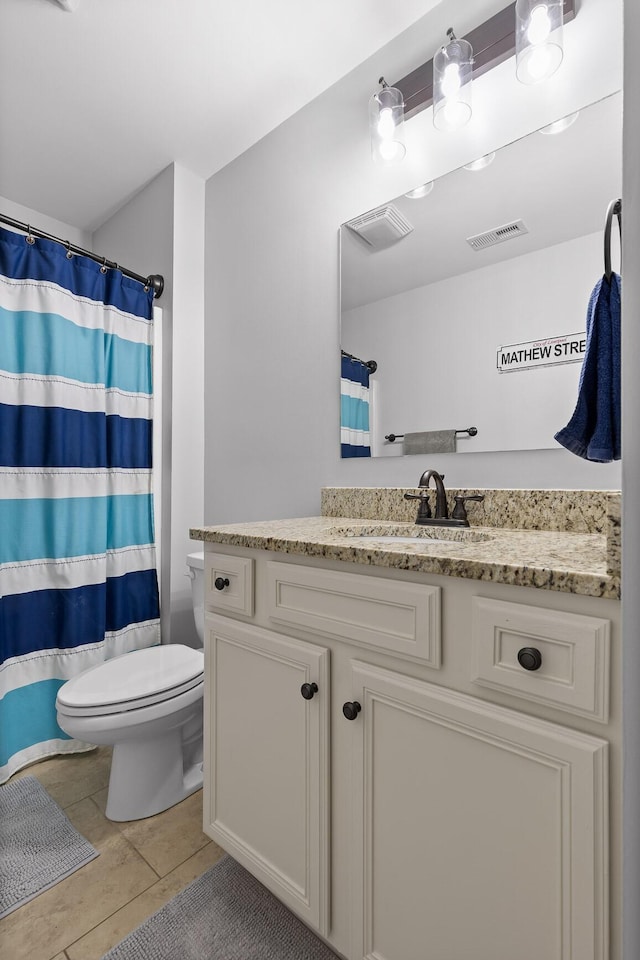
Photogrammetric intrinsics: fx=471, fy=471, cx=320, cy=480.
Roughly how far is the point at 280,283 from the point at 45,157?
1249 millimetres

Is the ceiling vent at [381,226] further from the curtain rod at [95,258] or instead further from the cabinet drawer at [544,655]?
the cabinet drawer at [544,655]

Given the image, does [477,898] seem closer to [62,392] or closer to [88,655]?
[88,655]

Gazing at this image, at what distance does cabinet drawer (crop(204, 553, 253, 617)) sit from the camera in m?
1.09

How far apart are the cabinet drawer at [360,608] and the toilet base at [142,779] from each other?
799 millimetres

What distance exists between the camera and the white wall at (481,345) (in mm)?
1204

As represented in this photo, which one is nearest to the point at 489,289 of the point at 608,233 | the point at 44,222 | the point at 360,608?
the point at 608,233

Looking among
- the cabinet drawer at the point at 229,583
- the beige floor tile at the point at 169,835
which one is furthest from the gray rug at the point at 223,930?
the cabinet drawer at the point at 229,583

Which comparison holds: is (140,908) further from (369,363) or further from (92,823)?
(369,363)

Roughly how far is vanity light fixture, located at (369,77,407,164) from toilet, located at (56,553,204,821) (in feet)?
5.75

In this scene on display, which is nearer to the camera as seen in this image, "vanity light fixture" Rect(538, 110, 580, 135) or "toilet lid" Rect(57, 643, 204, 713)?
"vanity light fixture" Rect(538, 110, 580, 135)

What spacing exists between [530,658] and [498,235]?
1.15 meters

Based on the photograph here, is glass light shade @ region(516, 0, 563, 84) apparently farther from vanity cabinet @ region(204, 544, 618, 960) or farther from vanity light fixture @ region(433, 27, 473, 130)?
vanity cabinet @ region(204, 544, 618, 960)

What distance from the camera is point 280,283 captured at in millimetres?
1856

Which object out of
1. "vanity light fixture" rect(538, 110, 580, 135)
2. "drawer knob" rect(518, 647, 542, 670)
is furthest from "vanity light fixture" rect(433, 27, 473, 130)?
"drawer knob" rect(518, 647, 542, 670)
